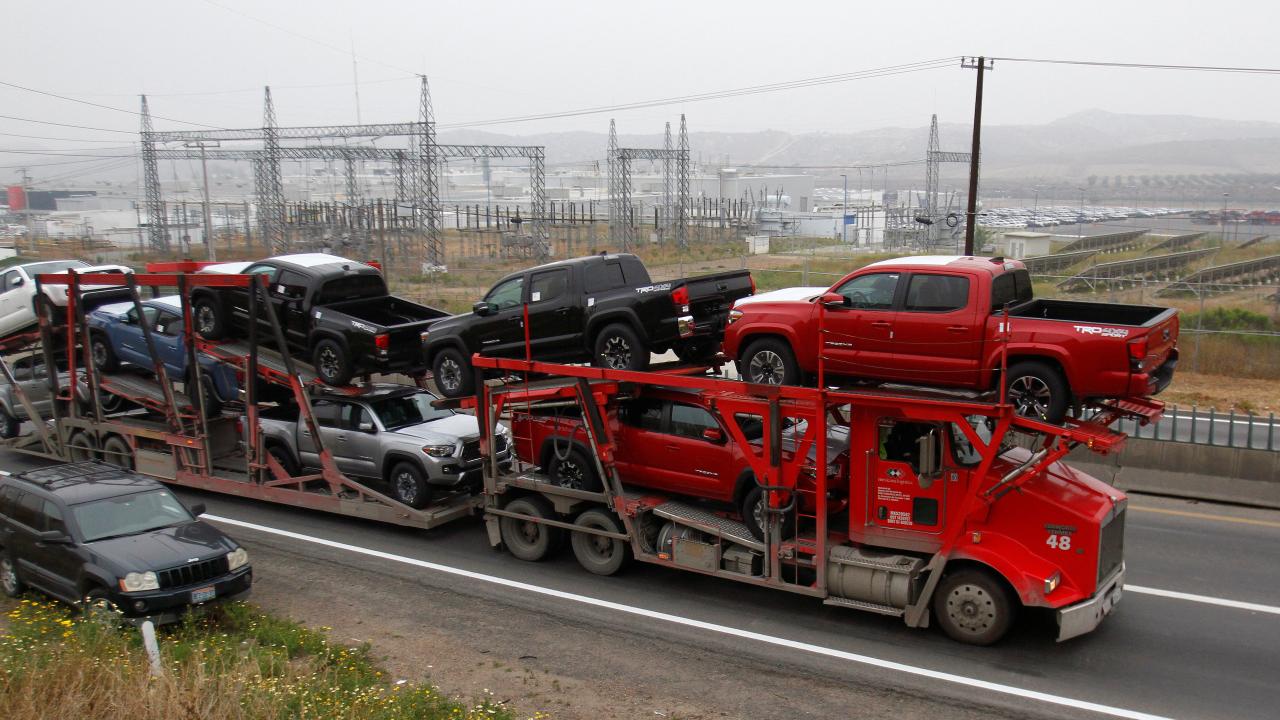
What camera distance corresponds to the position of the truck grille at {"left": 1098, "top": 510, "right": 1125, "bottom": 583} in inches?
355

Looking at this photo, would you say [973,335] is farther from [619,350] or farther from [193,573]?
[193,573]

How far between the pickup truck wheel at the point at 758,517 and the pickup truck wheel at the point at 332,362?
6.48 m

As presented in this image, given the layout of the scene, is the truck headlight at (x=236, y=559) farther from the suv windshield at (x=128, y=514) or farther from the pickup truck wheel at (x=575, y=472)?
the pickup truck wheel at (x=575, y=472)

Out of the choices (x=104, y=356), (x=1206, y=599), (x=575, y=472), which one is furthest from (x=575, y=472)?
(x=104, y=356)

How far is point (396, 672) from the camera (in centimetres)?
921

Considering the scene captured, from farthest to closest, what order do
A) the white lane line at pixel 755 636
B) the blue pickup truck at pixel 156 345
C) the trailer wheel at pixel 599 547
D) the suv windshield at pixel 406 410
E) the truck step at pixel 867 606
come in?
the blue pickup truck at pixel 156 345 → the suv windshield at pixel 406 410 → the trailer wheel at pixel 599 547 → the truck step at pixel 867 606 → the white lane line at pixel 755 636

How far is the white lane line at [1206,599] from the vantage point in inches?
409

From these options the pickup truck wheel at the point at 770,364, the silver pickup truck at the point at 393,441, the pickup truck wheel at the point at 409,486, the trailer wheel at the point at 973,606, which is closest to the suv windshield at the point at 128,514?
the silver pickup truck at the point at 393,441

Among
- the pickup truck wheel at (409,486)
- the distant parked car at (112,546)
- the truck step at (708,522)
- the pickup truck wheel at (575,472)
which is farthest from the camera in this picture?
the pickup truck wheel at (409,486)

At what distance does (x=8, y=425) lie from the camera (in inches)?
748

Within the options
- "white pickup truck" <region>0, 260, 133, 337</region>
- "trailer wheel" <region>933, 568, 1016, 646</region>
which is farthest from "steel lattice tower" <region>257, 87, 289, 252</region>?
"trailer wheel" <region>933, 568, 1016, 646</region>

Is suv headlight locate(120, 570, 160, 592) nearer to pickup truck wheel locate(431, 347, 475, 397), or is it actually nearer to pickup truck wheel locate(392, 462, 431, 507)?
pickup truck wheel locate(392, 462, 431, 507)

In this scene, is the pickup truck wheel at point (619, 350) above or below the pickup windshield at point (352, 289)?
below

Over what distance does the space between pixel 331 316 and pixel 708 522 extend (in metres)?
6.65
